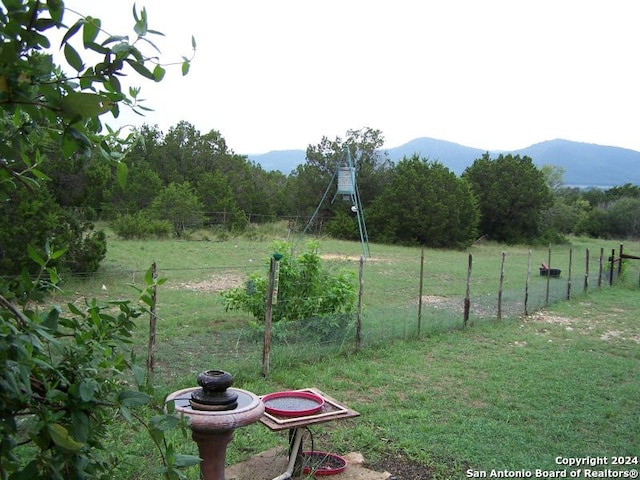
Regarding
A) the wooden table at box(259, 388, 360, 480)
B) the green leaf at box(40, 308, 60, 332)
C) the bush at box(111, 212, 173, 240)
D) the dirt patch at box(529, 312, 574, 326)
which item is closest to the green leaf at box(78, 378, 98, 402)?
the green leaf at box(40, 308, 60, 332)

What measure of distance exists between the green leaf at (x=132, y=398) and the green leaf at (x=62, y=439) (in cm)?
14

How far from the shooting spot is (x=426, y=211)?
3041 centimetres

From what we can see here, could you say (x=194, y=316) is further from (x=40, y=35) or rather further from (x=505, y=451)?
(x=40, y=35)

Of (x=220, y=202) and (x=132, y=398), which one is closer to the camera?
(x=132, y=398)

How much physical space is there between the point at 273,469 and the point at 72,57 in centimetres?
371

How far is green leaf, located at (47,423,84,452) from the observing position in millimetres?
795

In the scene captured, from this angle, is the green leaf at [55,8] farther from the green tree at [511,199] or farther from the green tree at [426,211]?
the green tree at [511,199]

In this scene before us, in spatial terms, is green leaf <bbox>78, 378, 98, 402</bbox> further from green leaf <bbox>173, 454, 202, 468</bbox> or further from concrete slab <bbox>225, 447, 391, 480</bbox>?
concrete slab <bbox>225, 447, 391, 480</bbox>

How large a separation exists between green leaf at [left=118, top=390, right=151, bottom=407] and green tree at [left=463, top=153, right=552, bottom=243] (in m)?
35.4

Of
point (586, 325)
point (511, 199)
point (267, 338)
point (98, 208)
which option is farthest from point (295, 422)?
point (511, 199)

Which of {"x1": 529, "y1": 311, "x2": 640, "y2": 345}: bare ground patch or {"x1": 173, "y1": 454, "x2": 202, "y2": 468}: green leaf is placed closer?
{"x1": 173, "y1": 454, "x2": 202, "y2": 468}: green leaf

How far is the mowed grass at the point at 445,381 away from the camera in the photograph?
14.7 ft

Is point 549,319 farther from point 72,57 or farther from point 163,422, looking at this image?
point 72,57

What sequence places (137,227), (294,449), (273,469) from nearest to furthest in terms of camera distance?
(294,449) → (273,469) → (137,227)
